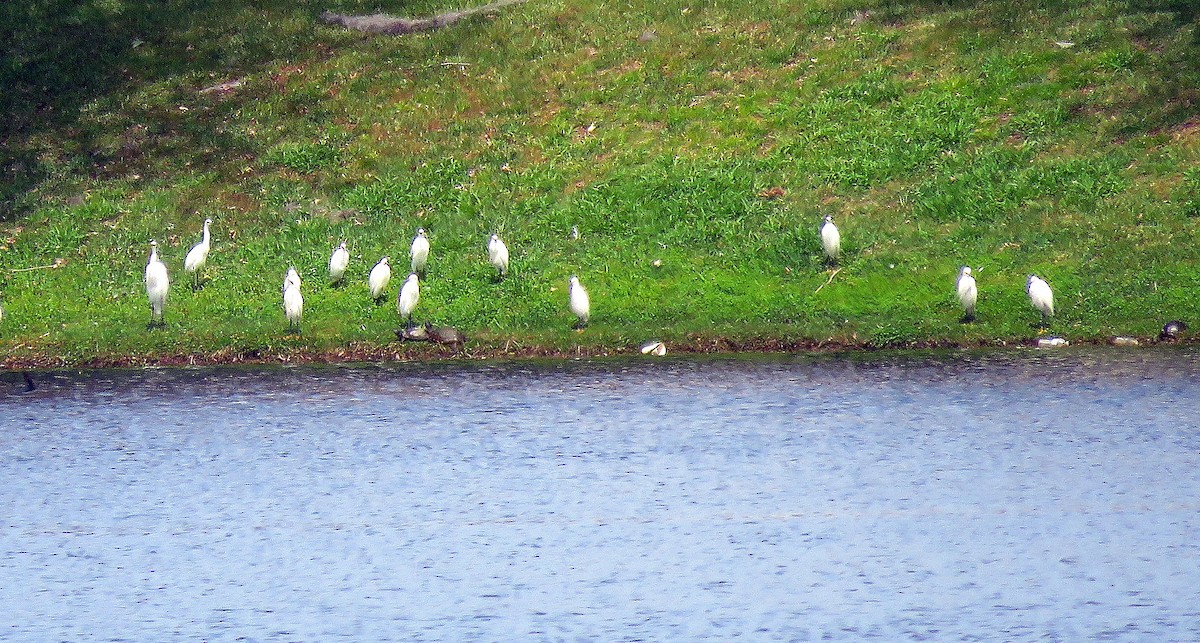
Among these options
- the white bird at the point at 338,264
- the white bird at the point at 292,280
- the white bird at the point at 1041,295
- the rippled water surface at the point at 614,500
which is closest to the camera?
the rippled water surface at the point at 614,500

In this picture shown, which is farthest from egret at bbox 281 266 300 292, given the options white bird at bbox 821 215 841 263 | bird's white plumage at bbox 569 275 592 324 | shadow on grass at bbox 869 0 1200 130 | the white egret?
shadow on grass at bbox 869 0 1200 130

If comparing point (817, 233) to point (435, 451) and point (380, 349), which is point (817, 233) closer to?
point (380, 349)

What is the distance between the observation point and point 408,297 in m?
31.3

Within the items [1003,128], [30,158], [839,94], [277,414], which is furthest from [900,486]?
[30,158]

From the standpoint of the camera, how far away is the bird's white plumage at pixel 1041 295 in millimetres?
29688

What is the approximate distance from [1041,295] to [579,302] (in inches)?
310

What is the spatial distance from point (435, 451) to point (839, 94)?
19.4 metres

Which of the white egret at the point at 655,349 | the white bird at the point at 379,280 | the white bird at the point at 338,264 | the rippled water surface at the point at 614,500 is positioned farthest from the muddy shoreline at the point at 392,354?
the white bird at the point at 338,264

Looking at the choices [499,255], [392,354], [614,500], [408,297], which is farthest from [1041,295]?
[392,354]

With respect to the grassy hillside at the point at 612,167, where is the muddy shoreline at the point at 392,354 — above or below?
below

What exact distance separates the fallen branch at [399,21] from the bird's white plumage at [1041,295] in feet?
74.9

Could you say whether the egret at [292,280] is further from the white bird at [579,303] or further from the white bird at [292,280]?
the white bird at [579,303]

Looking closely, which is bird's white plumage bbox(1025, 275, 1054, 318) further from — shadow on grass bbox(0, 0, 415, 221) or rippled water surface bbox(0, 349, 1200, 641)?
shadow on grass bbox(0, 0, 415, 221)

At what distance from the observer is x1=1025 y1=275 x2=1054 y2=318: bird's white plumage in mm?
29688
